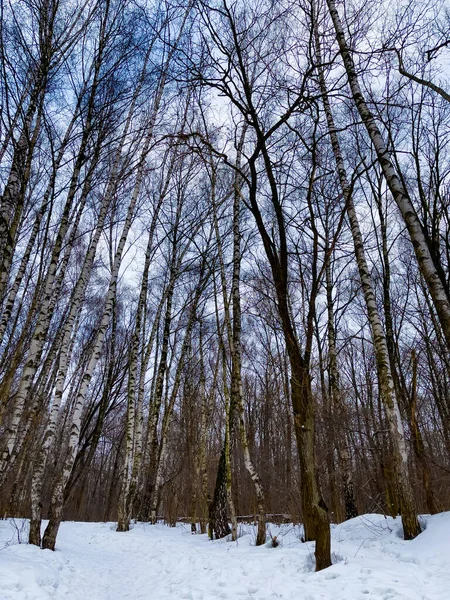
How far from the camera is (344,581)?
332cm

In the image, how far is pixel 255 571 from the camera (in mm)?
4402

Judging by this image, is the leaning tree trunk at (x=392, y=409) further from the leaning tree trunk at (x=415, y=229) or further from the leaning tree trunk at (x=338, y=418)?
the leaning tree trunk at (x=338, y=418)

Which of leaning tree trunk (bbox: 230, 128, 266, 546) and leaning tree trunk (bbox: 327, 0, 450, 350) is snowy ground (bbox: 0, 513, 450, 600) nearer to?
leaning tree trunk (bbox: 230, 128, 266, 546)

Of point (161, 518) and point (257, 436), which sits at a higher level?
point (257, 436)

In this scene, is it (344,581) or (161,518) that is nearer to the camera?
(344,581)

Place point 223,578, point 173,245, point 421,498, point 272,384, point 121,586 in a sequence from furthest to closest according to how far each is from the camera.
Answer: point 272,384
point 173,245
point 421,498
point 121,586
point 223,578

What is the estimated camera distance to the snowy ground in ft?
10.7

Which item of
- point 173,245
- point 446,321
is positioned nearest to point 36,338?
point 446,321

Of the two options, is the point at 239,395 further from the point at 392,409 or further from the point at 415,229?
the point at 415,229

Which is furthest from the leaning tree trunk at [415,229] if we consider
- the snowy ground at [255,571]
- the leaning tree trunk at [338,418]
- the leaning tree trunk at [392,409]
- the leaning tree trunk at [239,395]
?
the snowy ground at [255,571]

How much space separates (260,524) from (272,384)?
444 inches

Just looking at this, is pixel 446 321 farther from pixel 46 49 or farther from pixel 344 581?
pixel 46 49

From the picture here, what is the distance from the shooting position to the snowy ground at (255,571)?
325 centimetres

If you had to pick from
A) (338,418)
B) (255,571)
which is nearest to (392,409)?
(255,571)
